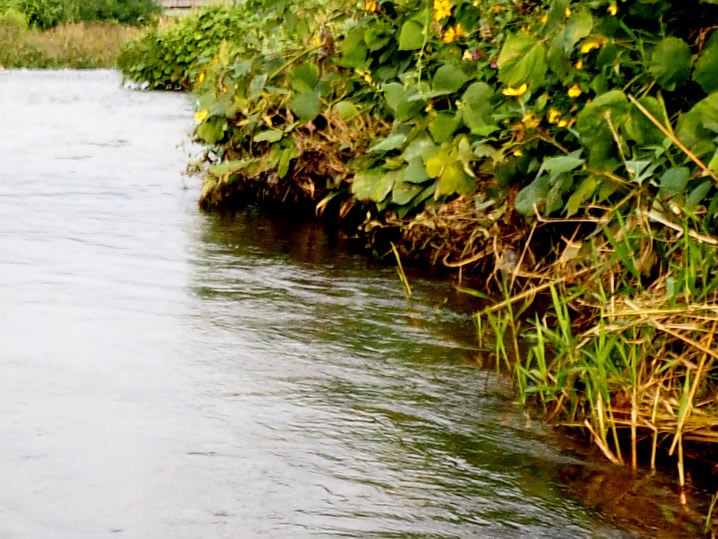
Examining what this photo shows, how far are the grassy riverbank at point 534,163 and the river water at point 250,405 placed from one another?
24cm

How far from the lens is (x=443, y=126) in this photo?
15.7ft

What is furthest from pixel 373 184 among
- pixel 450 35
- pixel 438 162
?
pixel 450 35

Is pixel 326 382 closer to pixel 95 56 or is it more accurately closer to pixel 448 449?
pixel 448 449

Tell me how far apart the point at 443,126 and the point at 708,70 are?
1.55 metres

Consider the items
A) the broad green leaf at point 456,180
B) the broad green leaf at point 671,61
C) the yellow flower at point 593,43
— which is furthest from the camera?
the broad green leaf at point 456,180

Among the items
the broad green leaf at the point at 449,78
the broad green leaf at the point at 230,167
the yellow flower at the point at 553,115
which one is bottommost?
the broad green leaf at the point at 230,167

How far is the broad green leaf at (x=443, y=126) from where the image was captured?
4762 mm

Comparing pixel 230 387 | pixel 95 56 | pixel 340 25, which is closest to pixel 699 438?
pixel 230 387

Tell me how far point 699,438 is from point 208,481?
4.11 ft

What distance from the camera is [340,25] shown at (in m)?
6.05

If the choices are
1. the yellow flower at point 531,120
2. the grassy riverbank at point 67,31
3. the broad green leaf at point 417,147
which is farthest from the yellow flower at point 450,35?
the grassy riverbank at point 67,31

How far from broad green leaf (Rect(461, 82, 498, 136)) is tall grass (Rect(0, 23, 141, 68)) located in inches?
847

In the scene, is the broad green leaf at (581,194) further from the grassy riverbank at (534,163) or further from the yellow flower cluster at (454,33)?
the yellow flower cluster at (454,33)

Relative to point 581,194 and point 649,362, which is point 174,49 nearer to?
point 581,194
